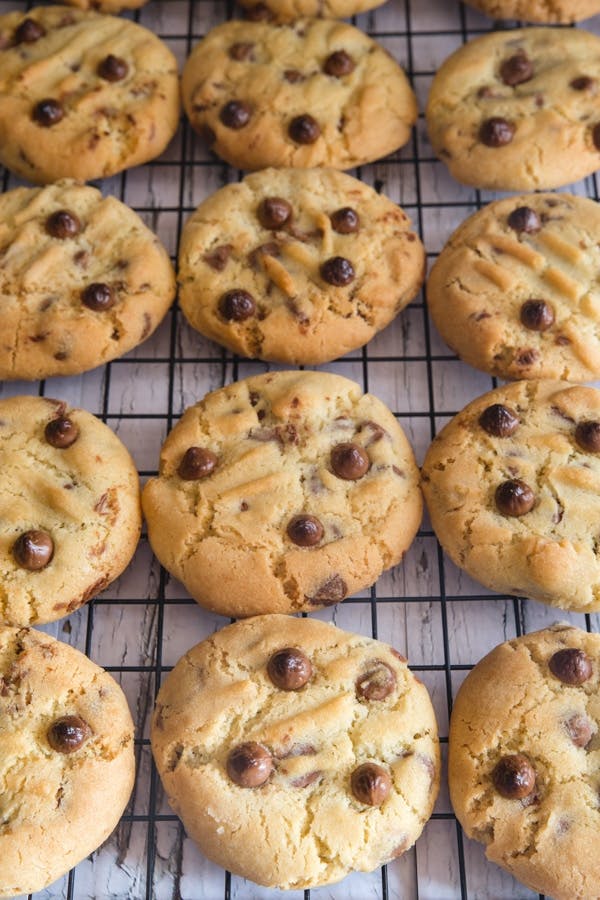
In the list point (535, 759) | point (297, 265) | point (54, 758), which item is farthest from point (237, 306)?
point (535, 759)

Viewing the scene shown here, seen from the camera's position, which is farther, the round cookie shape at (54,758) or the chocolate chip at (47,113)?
the chocolate chip at (47,113)

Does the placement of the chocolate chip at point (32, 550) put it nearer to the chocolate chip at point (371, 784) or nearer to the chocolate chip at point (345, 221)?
the chocolate chip at point (371, 784)

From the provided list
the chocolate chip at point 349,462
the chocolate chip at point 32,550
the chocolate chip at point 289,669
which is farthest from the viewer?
the chocolate chip at point 349,462

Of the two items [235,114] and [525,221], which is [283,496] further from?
[235,114]

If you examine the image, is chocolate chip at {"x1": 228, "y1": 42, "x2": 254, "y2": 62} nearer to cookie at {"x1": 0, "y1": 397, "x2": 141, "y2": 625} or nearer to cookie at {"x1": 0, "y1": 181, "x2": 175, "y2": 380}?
cookie at {"x1": 0, "y1": 181, "x2": 175, "y2": 380}

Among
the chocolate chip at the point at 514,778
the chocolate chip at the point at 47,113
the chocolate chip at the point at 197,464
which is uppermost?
the chocolate chip at the point at 47,113

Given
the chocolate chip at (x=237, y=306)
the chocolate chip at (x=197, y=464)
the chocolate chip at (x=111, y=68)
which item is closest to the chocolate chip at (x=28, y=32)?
the chocolate chip at (x=111, y=68)
